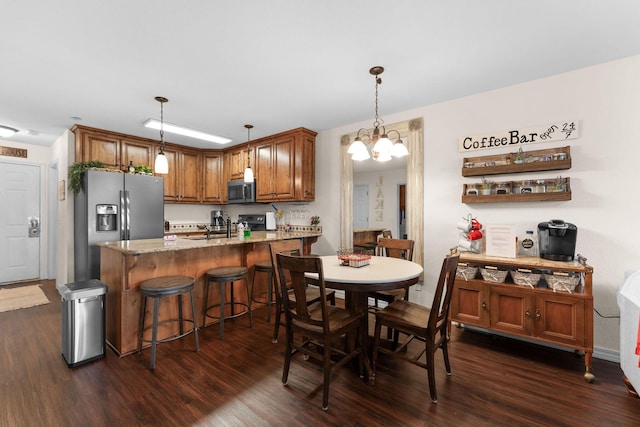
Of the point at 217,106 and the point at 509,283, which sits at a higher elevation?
the point at 217,106

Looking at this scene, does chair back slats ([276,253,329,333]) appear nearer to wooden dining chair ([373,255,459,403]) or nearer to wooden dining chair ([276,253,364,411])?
wooden dining chair ([276,253,364,411])

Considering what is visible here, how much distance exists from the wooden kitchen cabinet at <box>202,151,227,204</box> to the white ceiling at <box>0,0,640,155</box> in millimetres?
2000

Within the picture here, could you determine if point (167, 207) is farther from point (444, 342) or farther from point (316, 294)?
point (444, 342)

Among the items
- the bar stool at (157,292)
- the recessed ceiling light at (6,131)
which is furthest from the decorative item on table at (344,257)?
the recessed ceiling light at (6,131)

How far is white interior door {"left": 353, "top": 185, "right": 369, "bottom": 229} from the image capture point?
3.95m

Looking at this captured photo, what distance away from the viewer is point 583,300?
214 cm

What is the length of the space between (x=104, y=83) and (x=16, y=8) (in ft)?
3.34

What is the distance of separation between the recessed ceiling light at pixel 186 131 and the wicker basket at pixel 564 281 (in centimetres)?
463

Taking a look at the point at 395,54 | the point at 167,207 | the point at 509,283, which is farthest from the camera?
the point at 167,207

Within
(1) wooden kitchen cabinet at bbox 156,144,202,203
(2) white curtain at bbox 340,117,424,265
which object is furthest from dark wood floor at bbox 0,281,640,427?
(1) wooden kitchen cabinet at bbox 156,144,202,203

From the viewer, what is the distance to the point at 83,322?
7.43 ft

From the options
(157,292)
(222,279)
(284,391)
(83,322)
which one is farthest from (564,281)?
(83,322)

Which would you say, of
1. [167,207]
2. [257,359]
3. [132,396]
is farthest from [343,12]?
[167,207]

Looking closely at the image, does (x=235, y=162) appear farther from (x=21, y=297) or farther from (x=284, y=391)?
(x=284, y=391)
